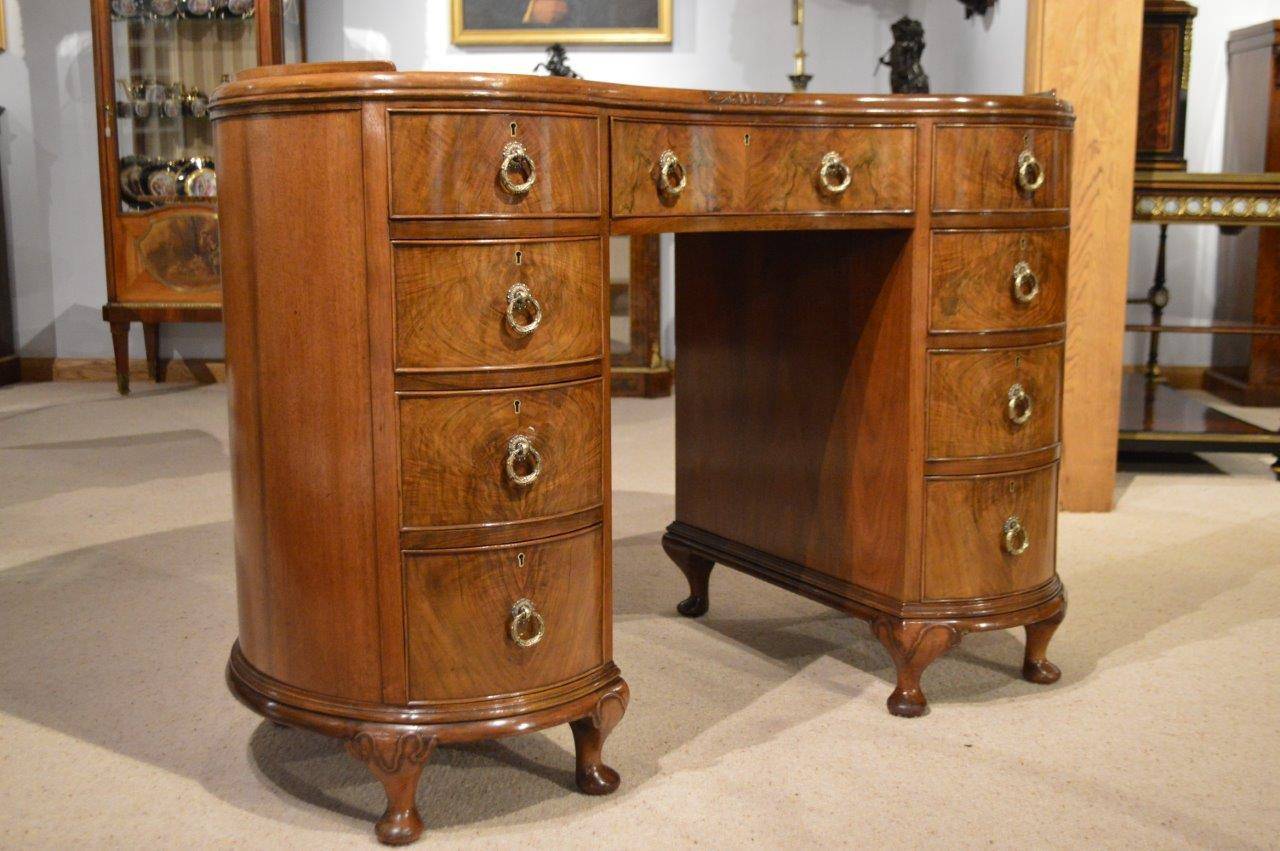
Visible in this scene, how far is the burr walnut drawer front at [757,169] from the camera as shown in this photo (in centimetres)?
197

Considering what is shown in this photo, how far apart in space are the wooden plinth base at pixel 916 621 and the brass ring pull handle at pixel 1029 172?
2.33 feet

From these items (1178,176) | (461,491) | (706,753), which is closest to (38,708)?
(461,491)

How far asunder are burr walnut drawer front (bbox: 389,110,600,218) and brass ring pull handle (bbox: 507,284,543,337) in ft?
0.34

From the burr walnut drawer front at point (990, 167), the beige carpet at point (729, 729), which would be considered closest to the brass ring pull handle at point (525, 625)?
the beige carpet at point (729, 729)

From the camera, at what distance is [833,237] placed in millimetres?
2412

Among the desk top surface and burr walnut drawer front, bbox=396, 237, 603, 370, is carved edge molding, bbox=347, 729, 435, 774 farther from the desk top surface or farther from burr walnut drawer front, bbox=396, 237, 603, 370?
the desk top surface

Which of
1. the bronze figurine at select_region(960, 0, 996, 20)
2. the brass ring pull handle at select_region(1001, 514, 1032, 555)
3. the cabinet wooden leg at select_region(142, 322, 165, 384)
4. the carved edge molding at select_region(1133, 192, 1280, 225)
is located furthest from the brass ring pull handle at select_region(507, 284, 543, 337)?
the cabinet wooden leg at select_region(142, 322, 165, 384)

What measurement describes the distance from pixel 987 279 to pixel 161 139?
4.54 metres

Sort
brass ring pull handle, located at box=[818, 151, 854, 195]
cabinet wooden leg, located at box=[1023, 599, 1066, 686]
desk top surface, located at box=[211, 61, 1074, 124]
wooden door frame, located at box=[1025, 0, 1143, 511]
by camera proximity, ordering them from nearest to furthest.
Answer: desk top surface, located at box=[211, 61, 1074, 124] → brass ring pull handle, located at box=[818, 151, 854, 195] → cabinet wooden leg, located at box=[1023, 599, 1066, 686] → wooden door frame, located at box=[1025, 0, 1143, 511]

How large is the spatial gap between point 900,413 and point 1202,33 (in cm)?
416

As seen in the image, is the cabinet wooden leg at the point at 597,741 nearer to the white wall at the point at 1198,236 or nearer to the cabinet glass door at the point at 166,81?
the white wall at the point at 1198,236

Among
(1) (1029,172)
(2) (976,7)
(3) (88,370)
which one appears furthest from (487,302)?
(3) (88,370)

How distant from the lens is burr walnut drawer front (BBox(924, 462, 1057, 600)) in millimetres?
2328

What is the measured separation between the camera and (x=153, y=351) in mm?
6105
